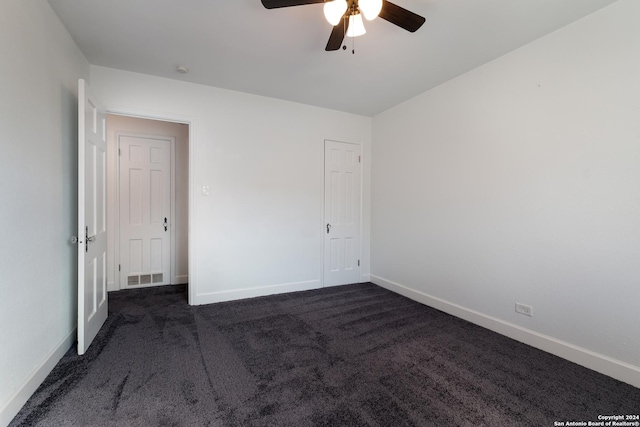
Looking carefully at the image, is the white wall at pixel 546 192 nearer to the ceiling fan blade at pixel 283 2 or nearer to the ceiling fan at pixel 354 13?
the ceiling fan at pixel 354 13

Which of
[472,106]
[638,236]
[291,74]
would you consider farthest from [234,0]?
[638,236]

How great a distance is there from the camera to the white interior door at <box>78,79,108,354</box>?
7.29ft

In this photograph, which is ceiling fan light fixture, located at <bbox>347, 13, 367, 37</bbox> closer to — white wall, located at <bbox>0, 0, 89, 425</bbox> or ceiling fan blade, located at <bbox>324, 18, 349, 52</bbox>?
ceiling fan blade, located at <bbox>324, 18, 349, 52</bbox>

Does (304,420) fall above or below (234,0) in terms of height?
below

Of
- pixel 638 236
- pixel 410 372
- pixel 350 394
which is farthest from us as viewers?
pixel 410 372

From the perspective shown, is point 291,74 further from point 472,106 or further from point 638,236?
point 638,236

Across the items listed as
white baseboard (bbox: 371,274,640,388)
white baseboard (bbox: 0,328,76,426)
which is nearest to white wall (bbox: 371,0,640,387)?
white baseboard (bbox: 371,274,640,388)

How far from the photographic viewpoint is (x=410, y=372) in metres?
2.07

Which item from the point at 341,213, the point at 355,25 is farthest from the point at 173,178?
the point at 355,25

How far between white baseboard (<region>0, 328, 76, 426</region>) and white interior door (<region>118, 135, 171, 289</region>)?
1.84 m

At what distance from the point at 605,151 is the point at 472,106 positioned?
1.24 metres

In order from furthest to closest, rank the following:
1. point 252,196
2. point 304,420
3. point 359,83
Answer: point 252,196 → point 359,83 → point 304,420

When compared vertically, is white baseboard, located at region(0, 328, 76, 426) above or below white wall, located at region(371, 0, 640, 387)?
below

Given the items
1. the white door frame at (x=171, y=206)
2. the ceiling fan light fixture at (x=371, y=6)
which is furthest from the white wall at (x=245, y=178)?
the ceiling fan light fixture at (x=371, y=6)
